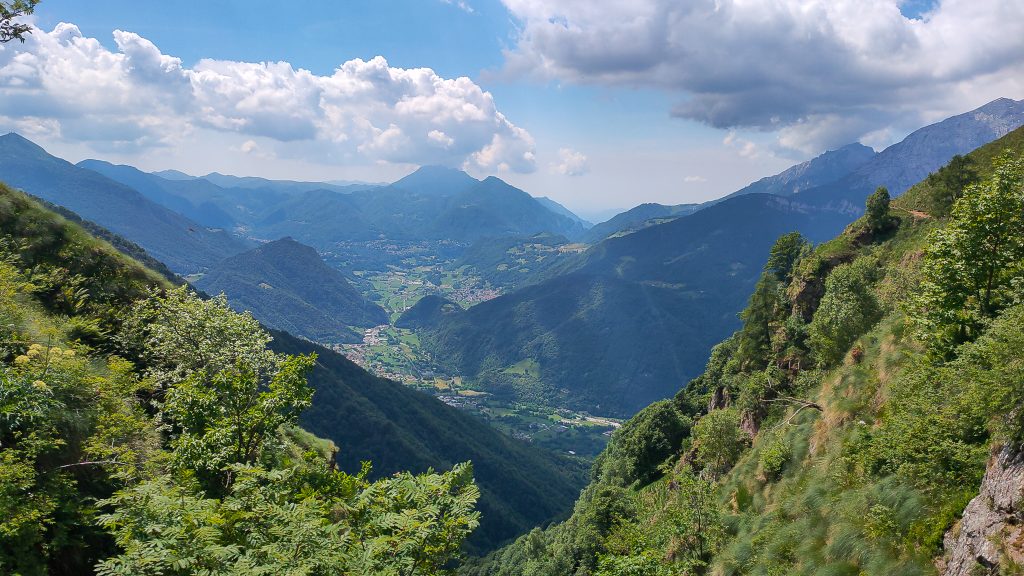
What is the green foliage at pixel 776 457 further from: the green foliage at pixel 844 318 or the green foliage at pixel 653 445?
the green foliage at pixel 653 445

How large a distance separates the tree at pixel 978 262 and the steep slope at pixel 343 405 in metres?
28.3

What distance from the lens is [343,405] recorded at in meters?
155

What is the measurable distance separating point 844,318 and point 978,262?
1948 cm

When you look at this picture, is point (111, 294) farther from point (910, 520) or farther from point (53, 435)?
point (910, 520)

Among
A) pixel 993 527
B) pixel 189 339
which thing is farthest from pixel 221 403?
pixel 993 527

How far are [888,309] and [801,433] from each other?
15.5 m

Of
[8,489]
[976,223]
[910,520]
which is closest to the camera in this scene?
[8,489]

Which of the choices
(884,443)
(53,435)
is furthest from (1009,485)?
(53,435)

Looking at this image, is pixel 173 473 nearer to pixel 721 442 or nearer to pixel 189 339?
pixel 189 339

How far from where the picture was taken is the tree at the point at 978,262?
54.0 ft

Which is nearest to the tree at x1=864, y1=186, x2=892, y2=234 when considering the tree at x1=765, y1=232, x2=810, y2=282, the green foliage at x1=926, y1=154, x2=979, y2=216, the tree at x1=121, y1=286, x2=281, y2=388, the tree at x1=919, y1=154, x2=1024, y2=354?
the green foliage at x1=926, y1=154, x2=979, y2=216

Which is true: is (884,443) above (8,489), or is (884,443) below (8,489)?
below

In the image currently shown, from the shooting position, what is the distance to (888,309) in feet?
114

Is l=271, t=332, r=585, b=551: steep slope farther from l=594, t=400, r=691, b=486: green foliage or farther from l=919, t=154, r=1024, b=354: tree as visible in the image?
l=919, t=154, r=1024, b=354: tree
